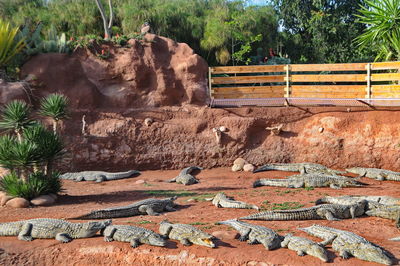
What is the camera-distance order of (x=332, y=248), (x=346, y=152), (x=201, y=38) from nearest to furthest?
(x=332, y=248)
(x=346, y=152)
(x=201, y=38)

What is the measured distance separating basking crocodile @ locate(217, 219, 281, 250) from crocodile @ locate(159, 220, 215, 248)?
1.98 feet

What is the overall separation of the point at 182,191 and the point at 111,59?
640 cm

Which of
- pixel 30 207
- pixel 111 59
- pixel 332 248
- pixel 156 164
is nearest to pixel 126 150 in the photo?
pixel 156 164

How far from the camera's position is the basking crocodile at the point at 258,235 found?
7.62 metres

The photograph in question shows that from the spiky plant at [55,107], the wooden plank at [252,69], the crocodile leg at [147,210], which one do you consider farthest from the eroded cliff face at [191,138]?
the crocodile leg at [147,210]

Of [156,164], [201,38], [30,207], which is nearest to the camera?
[30,207]

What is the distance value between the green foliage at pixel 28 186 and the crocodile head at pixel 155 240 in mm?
3998

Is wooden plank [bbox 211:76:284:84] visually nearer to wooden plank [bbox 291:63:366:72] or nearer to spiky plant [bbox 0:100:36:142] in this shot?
wooden plank [bbox 291:63:366:72]

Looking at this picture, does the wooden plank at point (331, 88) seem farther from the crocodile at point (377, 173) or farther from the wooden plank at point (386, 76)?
the crocodile at point (377, 173)

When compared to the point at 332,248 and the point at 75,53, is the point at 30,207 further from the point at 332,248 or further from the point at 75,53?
the point at 75,53

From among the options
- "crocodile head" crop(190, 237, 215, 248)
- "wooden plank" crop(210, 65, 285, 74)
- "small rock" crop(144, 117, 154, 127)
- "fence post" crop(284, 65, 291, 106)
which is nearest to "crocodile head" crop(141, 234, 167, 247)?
"crocodile head" crop(190, 237, 215, 248)

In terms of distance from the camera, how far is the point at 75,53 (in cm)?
1659

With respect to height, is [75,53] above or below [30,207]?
above

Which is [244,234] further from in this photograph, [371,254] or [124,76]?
[124,76]
